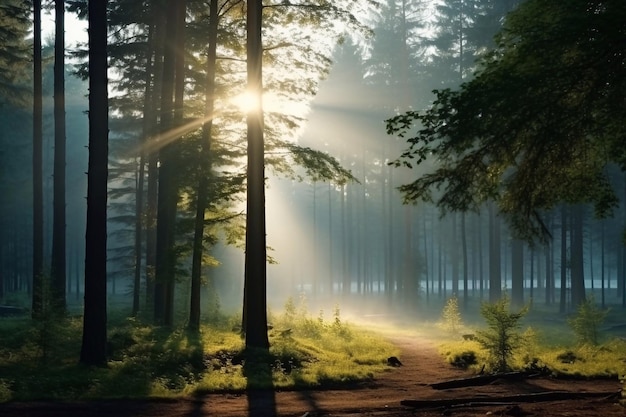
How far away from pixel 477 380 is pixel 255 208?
6.83 meters

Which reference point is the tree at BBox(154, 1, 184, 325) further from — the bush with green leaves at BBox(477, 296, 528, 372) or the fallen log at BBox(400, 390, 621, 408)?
the fallen log at BBox(400, 390, 621, 408)

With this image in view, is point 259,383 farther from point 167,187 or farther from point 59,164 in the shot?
point 59,164

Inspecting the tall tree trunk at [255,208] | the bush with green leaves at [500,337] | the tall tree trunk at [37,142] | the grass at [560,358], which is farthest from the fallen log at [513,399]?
the tall tree trunk at [37,142]

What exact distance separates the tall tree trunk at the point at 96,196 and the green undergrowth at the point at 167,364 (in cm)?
82

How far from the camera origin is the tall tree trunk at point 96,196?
13078mm

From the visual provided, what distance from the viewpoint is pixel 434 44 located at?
152ft

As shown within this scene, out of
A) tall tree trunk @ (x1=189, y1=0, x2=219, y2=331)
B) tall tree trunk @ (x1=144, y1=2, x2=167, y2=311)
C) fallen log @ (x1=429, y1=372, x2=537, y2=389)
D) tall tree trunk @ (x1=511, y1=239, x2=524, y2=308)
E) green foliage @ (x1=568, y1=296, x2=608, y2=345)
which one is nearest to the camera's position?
fallen log @ (x1=429, y1=372, x2=537, y2=389)

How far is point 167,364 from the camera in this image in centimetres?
1338

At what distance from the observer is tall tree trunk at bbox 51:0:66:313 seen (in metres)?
21.8

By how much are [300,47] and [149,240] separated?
1394cm

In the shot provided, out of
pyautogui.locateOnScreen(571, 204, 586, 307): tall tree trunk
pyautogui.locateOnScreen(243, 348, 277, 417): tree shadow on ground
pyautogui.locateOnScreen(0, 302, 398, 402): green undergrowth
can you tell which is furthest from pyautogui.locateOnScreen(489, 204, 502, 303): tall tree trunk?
pyautogui.locateOnScreen(243, 348, 277, 417): tree shadow on ground

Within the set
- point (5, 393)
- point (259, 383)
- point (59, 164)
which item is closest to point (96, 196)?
point (5, 393)

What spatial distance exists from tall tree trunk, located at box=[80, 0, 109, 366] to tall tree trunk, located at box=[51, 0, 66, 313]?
29.2 ft

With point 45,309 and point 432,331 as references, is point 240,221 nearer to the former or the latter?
point 45,309
